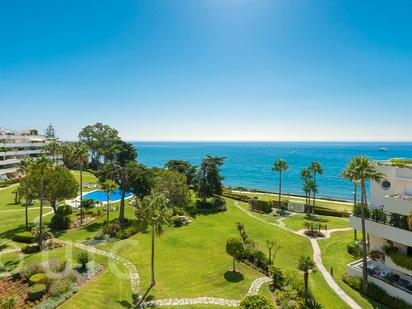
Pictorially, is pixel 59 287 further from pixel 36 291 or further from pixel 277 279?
pixel 277 279

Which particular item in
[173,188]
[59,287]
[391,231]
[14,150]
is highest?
[14,150]

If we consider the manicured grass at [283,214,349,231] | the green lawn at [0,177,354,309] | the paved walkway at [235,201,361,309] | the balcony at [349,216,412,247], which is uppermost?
the balcony at [349,216,412,247]

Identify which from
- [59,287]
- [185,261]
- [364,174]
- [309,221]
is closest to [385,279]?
[364,174]

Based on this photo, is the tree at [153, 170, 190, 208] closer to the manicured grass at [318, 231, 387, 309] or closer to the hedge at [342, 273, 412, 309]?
the manicured grass at [318, 231, 387, 309]

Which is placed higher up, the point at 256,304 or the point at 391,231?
the point at 391,231

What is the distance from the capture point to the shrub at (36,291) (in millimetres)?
21562

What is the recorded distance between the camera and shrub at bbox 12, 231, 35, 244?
3291 centimetres

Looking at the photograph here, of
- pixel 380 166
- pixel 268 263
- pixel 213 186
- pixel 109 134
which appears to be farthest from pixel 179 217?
pixel 109 134

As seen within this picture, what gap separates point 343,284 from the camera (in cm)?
2547

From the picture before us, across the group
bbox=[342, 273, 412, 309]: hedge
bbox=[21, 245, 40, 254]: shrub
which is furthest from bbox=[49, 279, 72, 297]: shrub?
bbox=[342, 273, 412, 309]: hedge

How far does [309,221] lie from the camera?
153ft

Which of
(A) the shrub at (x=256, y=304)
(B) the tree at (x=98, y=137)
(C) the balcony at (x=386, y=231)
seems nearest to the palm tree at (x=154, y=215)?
(A) the shrub at (x=256, y=304)

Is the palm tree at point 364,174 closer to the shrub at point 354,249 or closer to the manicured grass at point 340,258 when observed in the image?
the manicured grass at point 340,258

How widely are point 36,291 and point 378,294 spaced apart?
94.4 ft
